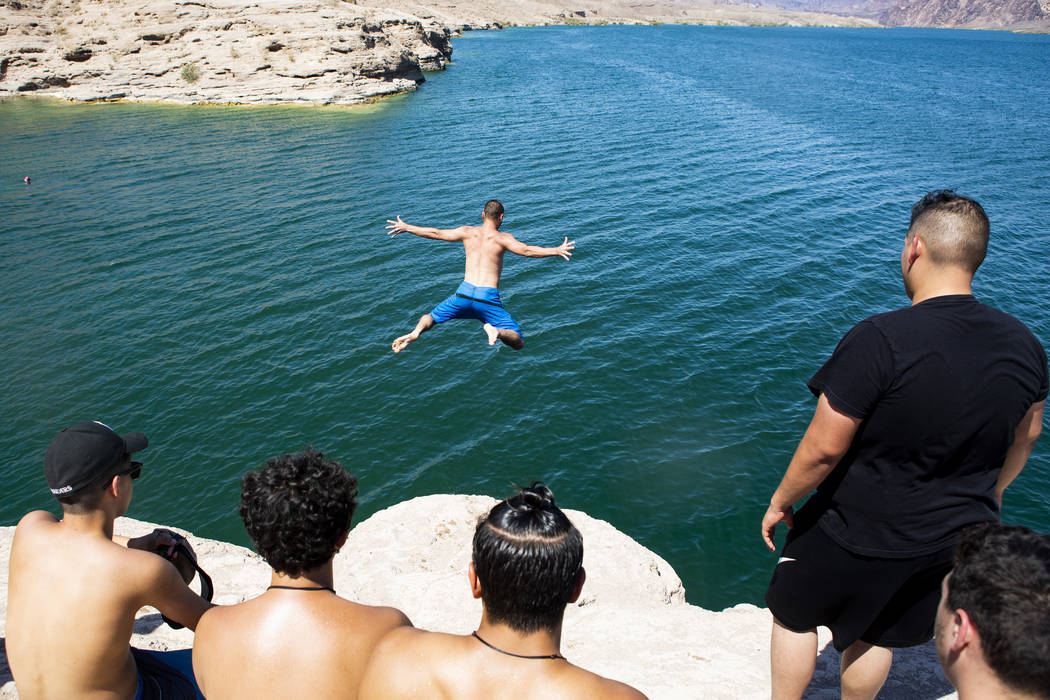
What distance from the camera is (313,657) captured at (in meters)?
3.29

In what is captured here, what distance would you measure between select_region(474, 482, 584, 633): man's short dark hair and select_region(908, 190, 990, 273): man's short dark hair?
101 inches

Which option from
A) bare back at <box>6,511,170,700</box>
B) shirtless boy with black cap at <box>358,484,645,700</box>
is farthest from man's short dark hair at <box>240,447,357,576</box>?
bare back at <box>6,511,170,700</box>

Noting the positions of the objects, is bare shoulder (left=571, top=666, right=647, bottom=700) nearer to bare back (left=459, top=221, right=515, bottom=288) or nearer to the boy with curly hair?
the boy with curly hair

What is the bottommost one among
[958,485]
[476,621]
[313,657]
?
[476,621]

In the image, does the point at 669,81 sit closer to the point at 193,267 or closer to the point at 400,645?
the point at 193,267

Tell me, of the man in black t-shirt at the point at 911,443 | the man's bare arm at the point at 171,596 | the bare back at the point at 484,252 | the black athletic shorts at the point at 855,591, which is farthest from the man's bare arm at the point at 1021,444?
the bare back at the point at 484,252

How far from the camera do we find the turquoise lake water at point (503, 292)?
14742mm

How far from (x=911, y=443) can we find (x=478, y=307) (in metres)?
7.89

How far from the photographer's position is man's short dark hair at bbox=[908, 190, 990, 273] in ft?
11.2

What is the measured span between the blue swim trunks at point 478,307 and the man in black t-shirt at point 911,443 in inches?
281

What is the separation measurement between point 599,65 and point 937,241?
76276mm

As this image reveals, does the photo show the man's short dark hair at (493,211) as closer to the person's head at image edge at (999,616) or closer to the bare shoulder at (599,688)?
the bare shoulder at (599,688)

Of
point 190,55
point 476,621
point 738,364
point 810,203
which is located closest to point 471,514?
point 476,621

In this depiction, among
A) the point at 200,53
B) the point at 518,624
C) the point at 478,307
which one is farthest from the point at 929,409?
the point at 200,53
